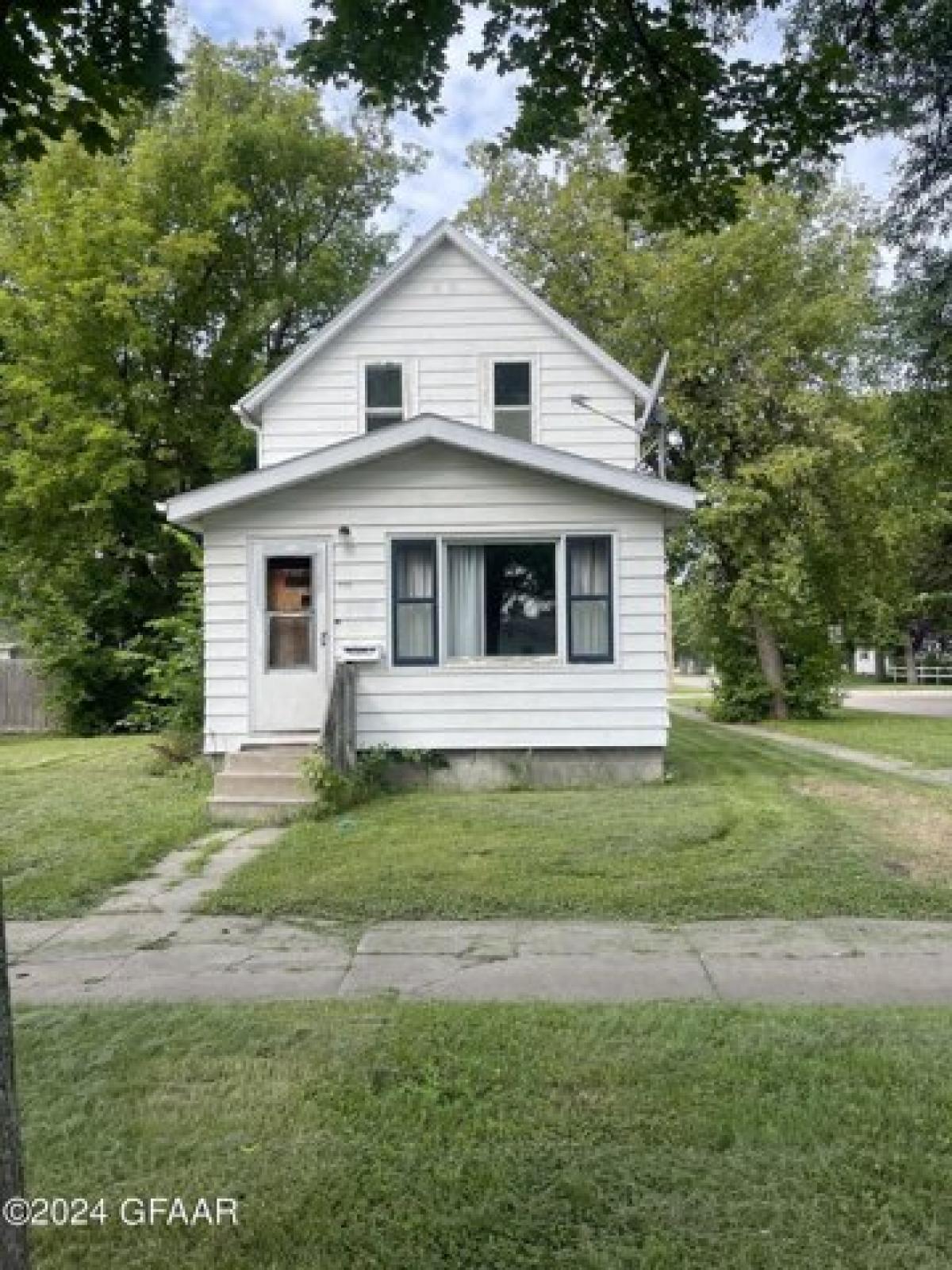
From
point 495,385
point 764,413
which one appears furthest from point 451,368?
point 764,413

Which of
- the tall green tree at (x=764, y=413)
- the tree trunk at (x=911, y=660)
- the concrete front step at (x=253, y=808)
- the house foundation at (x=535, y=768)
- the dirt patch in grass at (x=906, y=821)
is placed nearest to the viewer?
the dirt patch in grass at (x=906, y=821)

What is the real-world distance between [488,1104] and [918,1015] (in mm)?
2099

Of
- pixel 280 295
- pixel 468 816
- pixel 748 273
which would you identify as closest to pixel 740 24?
pixel 468 816

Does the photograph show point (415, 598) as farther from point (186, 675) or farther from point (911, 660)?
point (911, 660)

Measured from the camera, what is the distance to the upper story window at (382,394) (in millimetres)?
14000

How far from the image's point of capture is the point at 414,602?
36.5ft

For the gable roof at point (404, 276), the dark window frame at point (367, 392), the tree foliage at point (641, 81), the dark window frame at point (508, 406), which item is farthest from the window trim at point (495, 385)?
the tree foliage at point (641, 81)

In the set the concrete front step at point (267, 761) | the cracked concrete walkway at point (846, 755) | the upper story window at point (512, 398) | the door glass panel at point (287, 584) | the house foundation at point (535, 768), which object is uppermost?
the upper story window at point (512, 398)

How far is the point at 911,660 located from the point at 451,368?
46504 millimetres

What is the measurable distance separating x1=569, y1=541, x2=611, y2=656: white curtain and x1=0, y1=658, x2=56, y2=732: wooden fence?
1488 cm

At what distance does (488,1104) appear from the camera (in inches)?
134

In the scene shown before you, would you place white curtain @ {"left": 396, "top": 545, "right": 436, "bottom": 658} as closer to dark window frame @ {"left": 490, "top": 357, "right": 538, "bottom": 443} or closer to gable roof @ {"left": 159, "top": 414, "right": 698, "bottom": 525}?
gable roof @ {"left": 159, "top": 414, "right": 698, "bottom": 525}

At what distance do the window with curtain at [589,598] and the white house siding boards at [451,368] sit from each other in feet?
10.8

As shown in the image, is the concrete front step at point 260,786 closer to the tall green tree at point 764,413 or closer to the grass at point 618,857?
the grass at point 618,857
